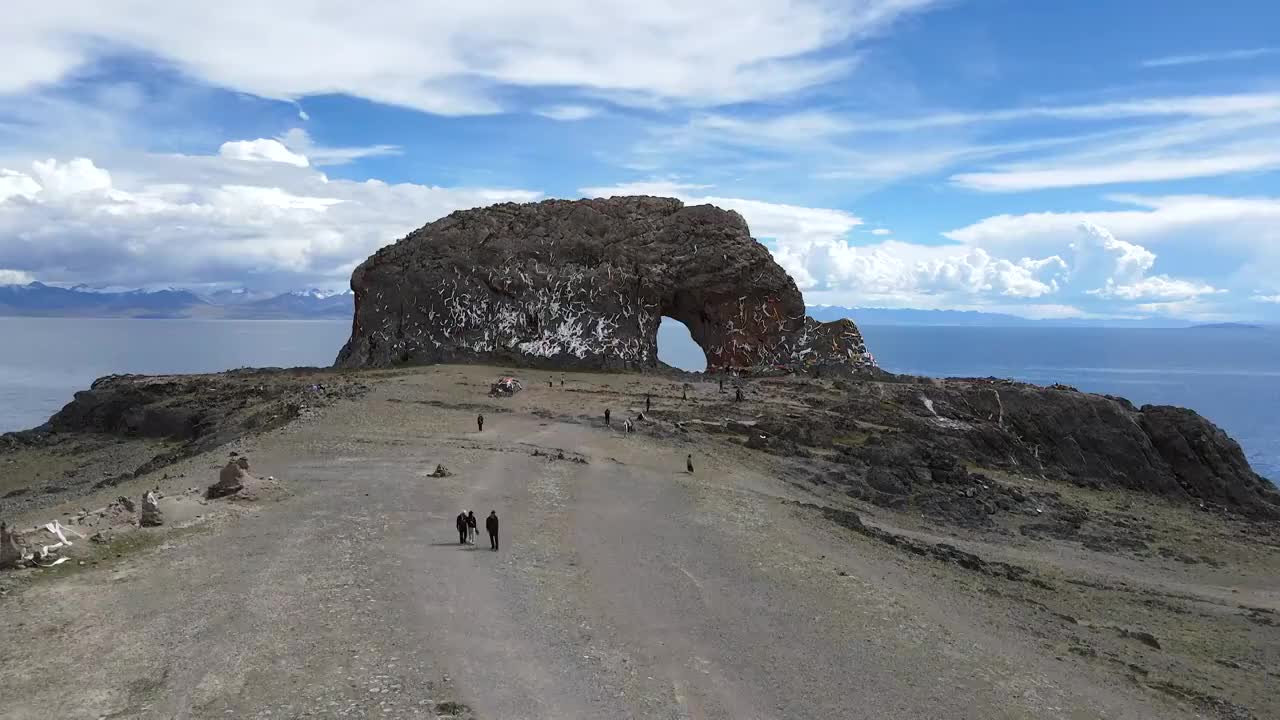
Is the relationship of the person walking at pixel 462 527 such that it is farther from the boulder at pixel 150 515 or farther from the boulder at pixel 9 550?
the boulder at pixel 9 550

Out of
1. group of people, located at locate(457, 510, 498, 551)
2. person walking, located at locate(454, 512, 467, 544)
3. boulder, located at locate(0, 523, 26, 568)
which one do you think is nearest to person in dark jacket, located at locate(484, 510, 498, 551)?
group of people, located at locate(457, 510, 498, 551)

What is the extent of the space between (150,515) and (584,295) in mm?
37132

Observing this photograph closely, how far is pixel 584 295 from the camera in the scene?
5631cm

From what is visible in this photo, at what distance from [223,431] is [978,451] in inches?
1431

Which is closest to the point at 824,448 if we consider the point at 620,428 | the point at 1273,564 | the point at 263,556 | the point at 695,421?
the point at 695,421

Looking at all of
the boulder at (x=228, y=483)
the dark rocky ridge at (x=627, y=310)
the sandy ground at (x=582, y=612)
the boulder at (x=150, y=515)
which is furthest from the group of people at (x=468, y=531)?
the dark rocky ridge at (x=627, y=310)

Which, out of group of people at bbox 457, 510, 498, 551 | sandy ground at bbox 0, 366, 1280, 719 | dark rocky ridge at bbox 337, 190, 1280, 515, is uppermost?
dark rocky ridge at bbox 337, 190, 1280, 515

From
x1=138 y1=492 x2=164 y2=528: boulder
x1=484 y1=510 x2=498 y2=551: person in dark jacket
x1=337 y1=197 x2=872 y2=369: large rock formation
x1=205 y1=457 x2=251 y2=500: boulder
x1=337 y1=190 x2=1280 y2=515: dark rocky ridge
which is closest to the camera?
x1=484 y1=510 x2=498 y2=551: person in dark jacket

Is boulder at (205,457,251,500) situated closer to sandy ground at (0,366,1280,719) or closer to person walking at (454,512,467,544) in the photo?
sandy ground at (0,366,1280,719)

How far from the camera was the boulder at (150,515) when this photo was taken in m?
20.9

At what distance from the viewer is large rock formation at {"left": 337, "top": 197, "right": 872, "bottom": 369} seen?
56.0 m

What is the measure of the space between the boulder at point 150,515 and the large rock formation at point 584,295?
34.1 m

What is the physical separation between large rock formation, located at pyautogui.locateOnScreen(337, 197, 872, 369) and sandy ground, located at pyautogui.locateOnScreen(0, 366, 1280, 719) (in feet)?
80.3

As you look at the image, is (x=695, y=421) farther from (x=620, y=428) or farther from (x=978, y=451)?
(x=978, y=451)
